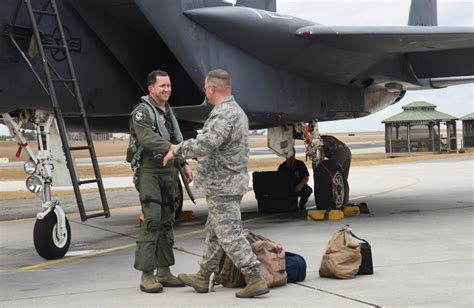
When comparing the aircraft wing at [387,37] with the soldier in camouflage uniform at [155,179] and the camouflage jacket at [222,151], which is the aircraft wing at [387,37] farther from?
the camouflage jacket at [222,151]

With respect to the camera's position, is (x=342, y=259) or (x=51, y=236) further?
(x=51, y=236)

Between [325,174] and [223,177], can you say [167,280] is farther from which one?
[325,174]

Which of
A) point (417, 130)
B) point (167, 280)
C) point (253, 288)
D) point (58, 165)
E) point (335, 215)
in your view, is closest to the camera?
point (253, 288)

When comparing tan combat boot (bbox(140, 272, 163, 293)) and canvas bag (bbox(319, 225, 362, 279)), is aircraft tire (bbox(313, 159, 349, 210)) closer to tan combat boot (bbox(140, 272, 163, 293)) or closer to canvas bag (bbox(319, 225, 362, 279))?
canvas bag (bbox(319, 225, 362, 279))

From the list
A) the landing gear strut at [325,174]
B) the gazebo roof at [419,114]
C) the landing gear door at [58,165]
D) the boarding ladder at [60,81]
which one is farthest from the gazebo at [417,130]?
the boarding ladder at [60,81]

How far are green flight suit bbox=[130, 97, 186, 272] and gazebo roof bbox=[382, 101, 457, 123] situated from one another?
31472 millimetres

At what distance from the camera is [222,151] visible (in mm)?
5793

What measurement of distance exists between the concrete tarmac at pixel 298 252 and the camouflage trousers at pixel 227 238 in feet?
0.91

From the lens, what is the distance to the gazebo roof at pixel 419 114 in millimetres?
36656

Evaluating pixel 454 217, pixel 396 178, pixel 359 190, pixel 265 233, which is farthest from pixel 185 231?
pixel 396 178

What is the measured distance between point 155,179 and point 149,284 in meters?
0.95

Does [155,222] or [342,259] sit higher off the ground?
[155,222]

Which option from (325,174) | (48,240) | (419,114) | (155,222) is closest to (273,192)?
(325,174)

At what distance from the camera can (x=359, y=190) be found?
18.2 metres
